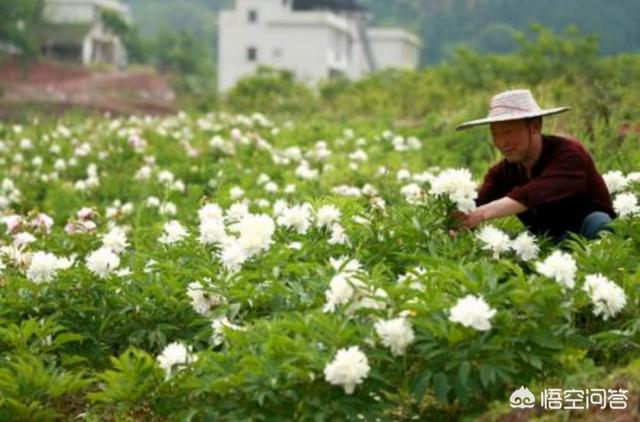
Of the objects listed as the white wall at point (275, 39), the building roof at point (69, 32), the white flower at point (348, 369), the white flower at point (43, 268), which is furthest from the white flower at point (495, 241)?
the building roof at point (69, 32)

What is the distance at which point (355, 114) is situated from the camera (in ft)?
75.3

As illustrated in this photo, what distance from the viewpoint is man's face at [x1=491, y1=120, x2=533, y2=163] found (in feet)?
18.3

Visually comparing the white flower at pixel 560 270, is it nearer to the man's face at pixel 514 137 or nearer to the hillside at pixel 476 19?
the man's face at pixel 514 137

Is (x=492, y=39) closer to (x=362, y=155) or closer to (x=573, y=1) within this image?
(x=573, y=1)

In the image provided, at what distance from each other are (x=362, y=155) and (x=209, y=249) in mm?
6664

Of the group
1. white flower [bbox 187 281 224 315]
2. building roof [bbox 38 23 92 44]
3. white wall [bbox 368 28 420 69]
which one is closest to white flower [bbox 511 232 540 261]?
white flower [bbox 187 281 224 315]

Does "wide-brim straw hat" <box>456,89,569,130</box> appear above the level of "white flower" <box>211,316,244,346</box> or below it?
above

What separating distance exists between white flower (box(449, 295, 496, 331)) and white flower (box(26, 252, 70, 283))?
6.70ft

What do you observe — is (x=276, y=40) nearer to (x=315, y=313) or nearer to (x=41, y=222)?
(x=41, y=222)

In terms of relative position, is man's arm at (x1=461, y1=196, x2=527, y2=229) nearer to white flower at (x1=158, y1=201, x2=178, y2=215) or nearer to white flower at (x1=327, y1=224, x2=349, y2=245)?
white flower at (x1=327, y1=224, x2=349, y2=245)

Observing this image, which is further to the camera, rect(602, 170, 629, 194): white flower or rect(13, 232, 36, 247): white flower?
rect(13, 232, 36, 247): white flower

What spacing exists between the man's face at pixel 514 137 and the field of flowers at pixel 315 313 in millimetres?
361

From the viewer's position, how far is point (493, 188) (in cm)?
585

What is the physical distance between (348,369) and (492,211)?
5.01ft
